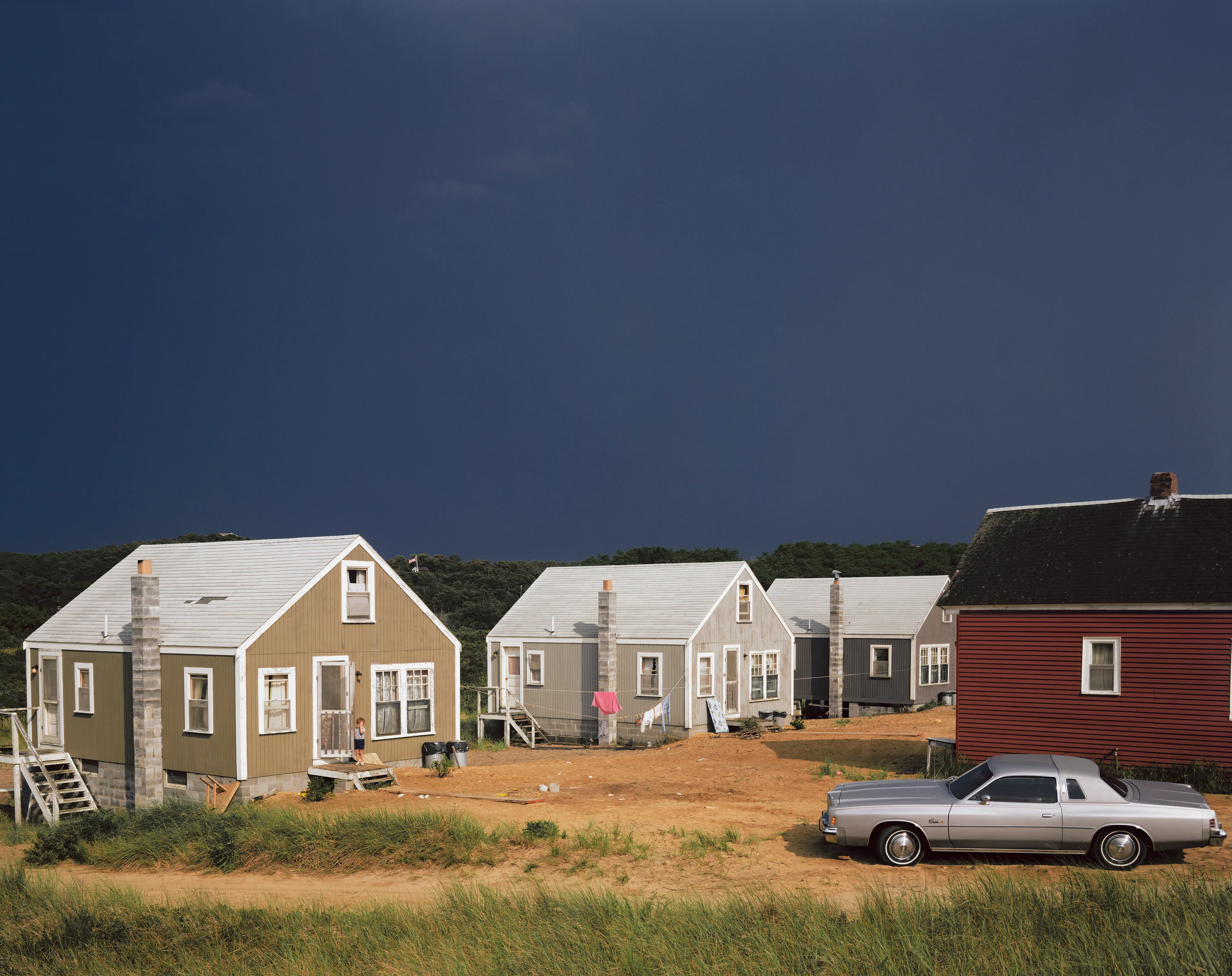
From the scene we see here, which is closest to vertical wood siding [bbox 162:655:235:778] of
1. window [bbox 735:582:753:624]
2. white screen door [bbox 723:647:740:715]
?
white screen door [bbox 723:647:740:715]

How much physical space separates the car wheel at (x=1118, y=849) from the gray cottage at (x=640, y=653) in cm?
2130

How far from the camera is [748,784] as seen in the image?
2558cm

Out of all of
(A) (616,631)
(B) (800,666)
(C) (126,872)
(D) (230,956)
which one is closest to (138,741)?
(C) (126,872)

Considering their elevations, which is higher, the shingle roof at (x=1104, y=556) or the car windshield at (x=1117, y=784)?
the shingle roof at (x=1104, y=556)

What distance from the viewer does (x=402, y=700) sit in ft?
93.8

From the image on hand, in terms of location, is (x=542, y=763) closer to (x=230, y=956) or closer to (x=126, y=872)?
(x=126, y=872)

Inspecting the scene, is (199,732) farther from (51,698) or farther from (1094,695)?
(1094,695)

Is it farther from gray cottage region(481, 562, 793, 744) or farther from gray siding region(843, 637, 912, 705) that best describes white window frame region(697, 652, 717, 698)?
gray siding region(843, 637, 912, 705)

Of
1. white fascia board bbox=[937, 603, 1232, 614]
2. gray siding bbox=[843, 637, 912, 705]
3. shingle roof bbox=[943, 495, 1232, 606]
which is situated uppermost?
shingle roof bbox=[943, 495, 1232, 606]

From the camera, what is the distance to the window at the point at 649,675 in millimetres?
37000

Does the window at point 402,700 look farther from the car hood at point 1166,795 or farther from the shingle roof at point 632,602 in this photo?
the car hood at point 1166,795

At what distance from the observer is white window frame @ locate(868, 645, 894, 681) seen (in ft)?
156

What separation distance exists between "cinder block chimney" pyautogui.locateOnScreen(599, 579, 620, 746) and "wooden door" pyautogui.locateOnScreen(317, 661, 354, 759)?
38.4ft

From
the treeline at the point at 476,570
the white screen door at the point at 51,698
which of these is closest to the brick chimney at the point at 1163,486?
the white screen door at the point at 51,698
